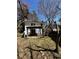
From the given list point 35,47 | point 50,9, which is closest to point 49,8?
point 50,9

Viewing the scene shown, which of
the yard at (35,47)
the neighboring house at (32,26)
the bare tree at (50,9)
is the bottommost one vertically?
the yard at (35,47)

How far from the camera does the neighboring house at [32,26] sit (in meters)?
1.72

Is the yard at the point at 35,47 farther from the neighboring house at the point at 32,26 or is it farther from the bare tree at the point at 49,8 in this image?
the bare tree at the point at 49,8

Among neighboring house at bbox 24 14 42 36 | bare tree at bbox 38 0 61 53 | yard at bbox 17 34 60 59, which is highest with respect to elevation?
bare tree at bbox 38 0 61 53

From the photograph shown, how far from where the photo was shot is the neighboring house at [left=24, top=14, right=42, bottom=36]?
172cm

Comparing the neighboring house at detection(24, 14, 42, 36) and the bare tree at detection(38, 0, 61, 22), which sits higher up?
the bare tree at detection(38, 0, 61, 22)

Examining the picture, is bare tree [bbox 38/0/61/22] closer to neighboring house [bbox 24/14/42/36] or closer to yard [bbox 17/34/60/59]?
neighboring house [bbox 24/14/42/36]

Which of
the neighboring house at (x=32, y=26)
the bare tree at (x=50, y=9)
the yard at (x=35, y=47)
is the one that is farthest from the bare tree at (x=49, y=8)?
the yard at (x=35, y=47)

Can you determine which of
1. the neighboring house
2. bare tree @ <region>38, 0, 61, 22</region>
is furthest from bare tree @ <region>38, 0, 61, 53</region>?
the neighboring house

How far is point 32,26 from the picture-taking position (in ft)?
5.67
